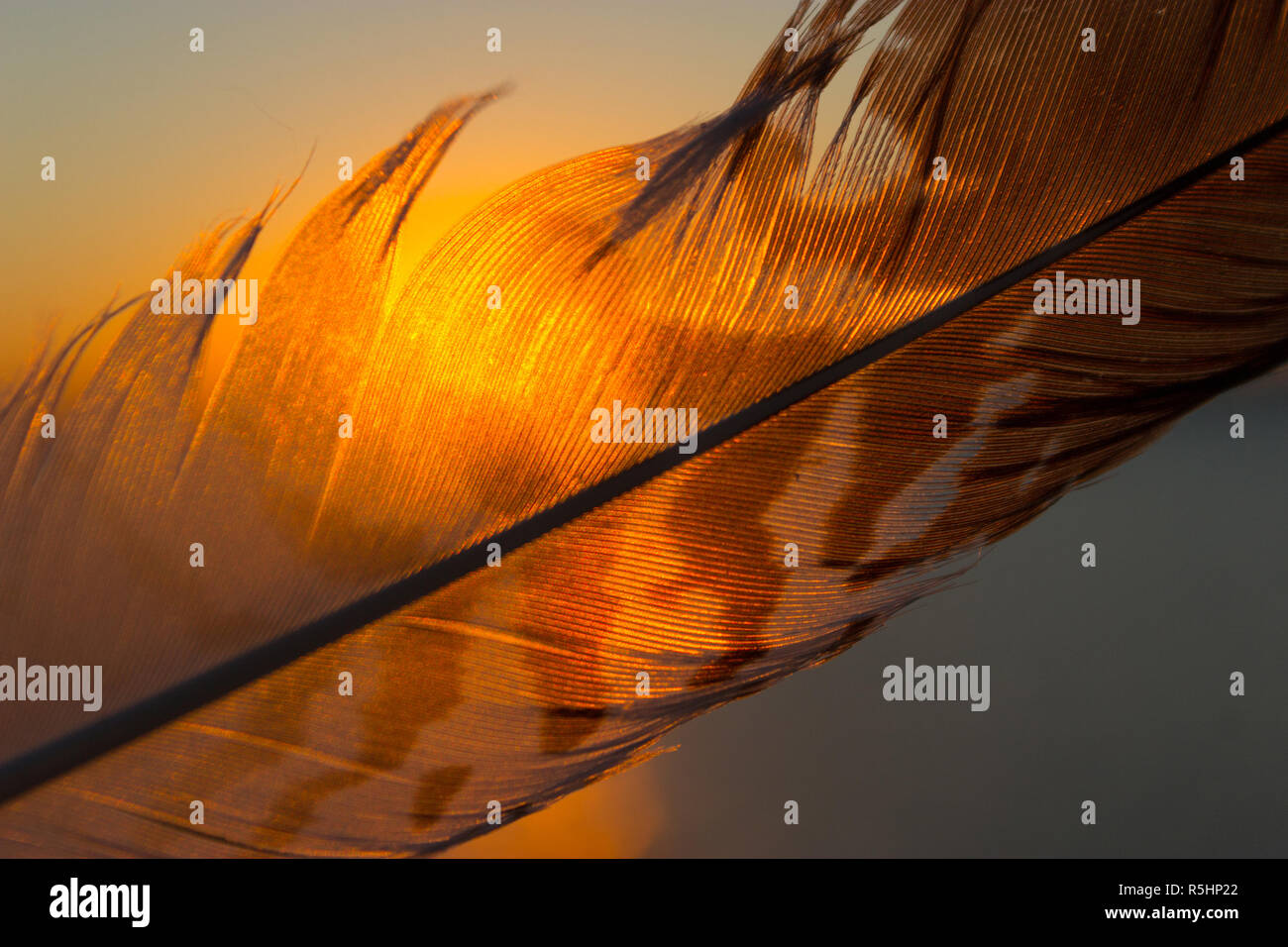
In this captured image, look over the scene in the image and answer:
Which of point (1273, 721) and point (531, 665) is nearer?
point (531, 665)

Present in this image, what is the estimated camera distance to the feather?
50 centimetres

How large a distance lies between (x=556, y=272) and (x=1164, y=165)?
0.43 meters

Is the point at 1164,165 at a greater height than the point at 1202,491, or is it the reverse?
the point at 1164,165

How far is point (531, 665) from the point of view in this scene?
521mm

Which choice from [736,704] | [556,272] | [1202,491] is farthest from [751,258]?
[1202,491]

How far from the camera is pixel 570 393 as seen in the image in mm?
501

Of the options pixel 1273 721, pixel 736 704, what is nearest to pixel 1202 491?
pixel 1273 721

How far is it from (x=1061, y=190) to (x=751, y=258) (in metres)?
0.22

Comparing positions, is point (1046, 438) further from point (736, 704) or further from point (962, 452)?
point (736, 704)

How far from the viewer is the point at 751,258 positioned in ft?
1.68

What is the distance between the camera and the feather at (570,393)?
50 cm
